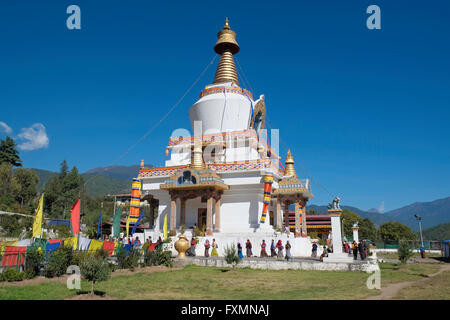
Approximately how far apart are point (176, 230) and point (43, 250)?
13411 mm

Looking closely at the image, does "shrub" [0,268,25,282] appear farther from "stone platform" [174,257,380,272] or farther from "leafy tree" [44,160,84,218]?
"leafy tree" [44,160,84,218]

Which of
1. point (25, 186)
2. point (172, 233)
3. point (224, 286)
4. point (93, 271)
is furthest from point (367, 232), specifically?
point (93, 271)

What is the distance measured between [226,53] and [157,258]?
2634 cm

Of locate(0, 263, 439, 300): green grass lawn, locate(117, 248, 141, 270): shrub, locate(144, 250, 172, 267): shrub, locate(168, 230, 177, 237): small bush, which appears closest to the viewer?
locate(0, 263, 439, 300): green grass lawn

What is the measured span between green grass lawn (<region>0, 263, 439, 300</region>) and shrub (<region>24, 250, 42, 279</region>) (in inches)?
49.7

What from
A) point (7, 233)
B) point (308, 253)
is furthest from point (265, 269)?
point (7, 233)

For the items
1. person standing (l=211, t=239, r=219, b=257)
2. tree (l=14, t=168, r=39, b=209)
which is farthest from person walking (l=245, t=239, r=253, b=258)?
tree (l=14, t=168, r=39, b=209)

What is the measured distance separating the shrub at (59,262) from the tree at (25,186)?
5194cm

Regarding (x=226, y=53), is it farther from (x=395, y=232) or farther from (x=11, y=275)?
(x=395, y=232)

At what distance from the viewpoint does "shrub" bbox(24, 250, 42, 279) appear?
42.2 ft

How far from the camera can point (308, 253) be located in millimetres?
25516

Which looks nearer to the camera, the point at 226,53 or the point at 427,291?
the point at 427,291

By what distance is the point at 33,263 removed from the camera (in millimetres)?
13047
